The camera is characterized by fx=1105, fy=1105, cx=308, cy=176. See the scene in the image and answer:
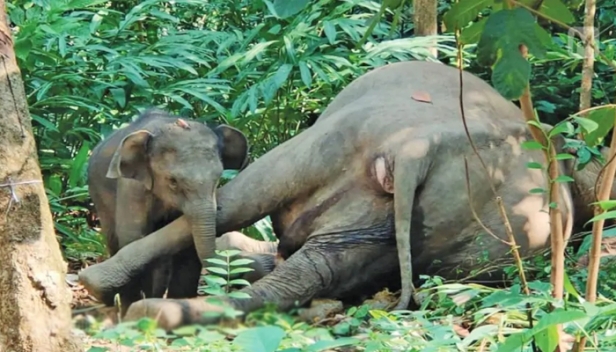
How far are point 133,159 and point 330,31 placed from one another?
1.85 m

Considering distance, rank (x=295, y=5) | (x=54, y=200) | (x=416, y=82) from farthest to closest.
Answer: (x=54, y=200) → (x=416, y=82) → (x=295, y=5)

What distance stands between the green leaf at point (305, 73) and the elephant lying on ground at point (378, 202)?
43.6 inches

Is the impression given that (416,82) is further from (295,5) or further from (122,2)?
(122,2)

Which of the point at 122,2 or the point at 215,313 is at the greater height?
the point at 122,2

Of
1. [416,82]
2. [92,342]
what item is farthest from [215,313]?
[416,82]

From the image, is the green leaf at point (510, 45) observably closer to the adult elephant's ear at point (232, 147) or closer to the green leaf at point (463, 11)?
the green leaf at point (463, 11)

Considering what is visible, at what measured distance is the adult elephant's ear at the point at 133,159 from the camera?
16.2 feet

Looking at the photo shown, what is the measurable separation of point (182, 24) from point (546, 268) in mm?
5354

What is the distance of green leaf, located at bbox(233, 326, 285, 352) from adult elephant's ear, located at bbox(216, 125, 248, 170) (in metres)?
3.32

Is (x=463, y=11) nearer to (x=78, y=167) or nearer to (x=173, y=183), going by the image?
(x=173, y=183)

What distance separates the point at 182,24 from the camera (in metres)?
9.09

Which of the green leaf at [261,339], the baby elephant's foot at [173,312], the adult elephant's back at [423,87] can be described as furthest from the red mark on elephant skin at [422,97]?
the green leaf at [261,339]

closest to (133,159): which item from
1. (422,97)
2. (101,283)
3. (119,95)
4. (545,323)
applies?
(101,283)

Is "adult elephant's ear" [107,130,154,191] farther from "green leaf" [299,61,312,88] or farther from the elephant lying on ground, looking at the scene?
"green leaf" [299,61,312,88]
